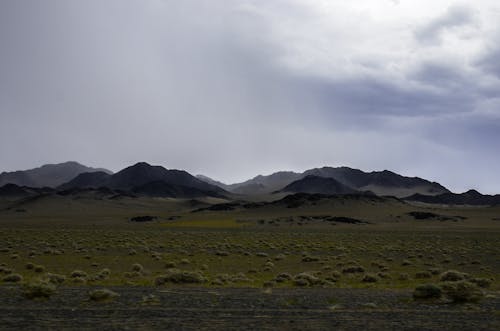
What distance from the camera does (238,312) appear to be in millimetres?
14195

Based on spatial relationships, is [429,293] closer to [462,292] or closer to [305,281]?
[462,292]

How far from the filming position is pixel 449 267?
31.7 metres

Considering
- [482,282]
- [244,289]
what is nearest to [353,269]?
[482,282]

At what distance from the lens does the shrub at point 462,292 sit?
16234mm

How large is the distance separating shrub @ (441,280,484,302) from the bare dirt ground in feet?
1.00

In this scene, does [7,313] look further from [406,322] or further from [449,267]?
[449,267]

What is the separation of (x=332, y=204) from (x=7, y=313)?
140m

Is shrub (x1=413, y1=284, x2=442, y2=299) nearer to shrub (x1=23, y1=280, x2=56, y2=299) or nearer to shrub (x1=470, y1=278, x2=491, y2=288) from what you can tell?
shrub (x1=470, y1=278, x2=491, y2=288)

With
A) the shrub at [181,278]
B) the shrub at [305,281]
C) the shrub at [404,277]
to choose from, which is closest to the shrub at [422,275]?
the shrub at [404,277]

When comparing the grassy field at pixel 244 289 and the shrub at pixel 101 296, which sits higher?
the shrub at pixel 101 296

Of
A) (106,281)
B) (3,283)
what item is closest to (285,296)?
(106,281)

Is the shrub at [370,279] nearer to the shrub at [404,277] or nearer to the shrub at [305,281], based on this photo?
the shrub at [404,277]

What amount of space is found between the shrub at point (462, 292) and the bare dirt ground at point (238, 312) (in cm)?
31

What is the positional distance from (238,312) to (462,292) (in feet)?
24.2
